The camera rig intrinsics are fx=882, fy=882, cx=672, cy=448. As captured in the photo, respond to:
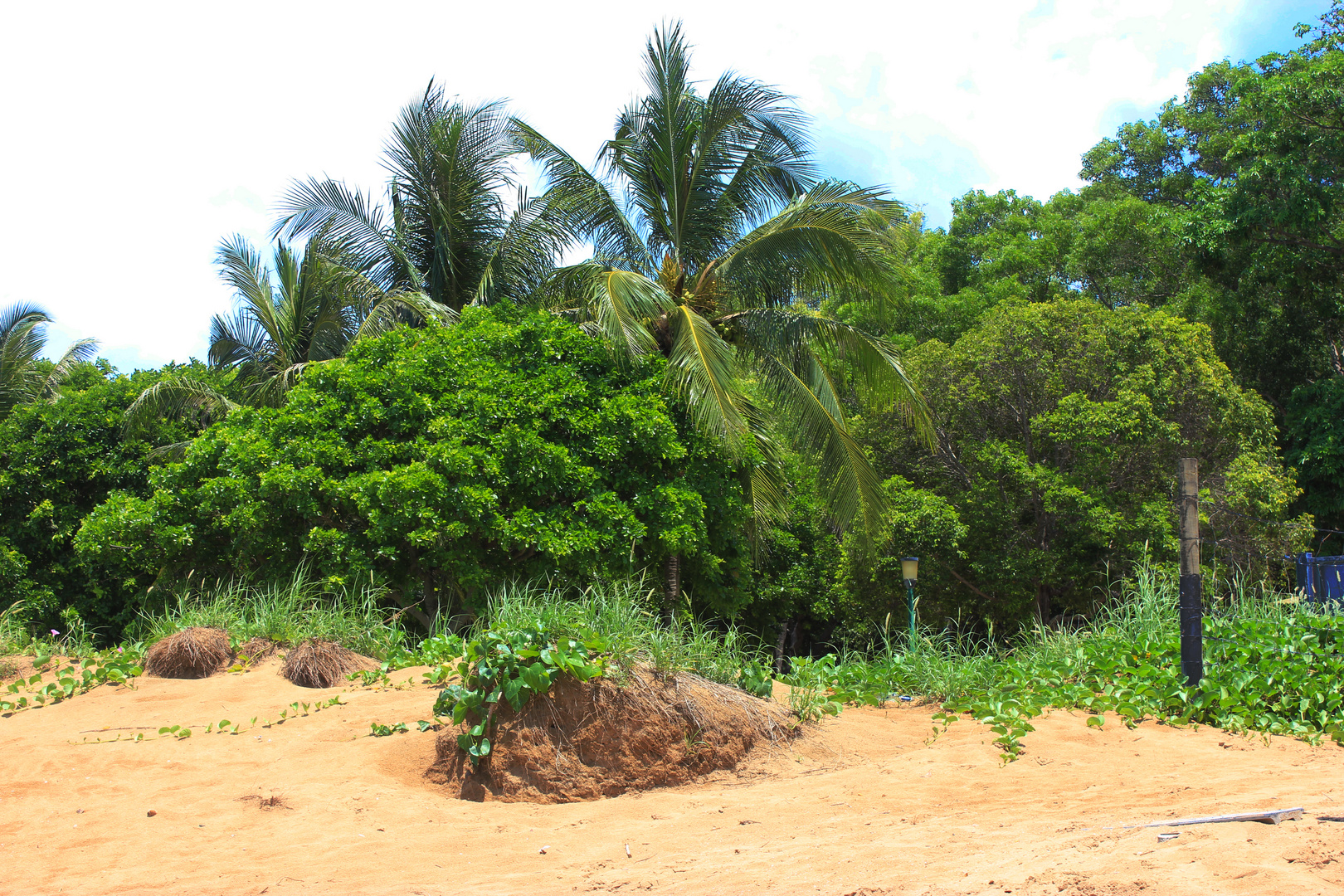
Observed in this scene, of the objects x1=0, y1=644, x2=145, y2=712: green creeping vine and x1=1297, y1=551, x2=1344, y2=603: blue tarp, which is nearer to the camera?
x1=0, y1=644, x2=145, y2=712: green creeping vine

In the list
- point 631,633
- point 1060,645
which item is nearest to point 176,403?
point 631,633

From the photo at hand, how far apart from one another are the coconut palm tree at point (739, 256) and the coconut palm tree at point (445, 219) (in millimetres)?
1158

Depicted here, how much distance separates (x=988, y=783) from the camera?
5.09m

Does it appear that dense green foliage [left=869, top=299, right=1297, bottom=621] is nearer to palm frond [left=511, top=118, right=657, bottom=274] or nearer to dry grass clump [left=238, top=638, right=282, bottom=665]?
palm frond [left=511, top=118, right=657, bottom=274]

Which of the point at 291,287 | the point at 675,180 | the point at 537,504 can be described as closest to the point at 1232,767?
the point at 537,504

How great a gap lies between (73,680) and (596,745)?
4.19 metres

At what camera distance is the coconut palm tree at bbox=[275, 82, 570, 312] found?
560 inches

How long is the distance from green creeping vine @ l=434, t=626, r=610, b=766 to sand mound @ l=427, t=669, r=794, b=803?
10cm

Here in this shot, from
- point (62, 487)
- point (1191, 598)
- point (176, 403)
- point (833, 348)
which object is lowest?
point (1191, 598)

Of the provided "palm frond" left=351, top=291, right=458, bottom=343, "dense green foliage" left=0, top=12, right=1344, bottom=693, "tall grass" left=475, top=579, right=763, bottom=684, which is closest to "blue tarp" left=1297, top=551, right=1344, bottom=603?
"dense green foliage" left=0, top=12, right=1344, bottom=693

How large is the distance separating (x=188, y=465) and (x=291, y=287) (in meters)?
7.82

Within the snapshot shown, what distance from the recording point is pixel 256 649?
704 cm

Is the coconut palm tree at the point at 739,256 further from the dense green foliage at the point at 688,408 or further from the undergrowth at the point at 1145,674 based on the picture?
the undergrowth at the point at 1145,674

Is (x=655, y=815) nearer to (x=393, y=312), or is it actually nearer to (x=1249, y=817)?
(x=1249, y=817)
